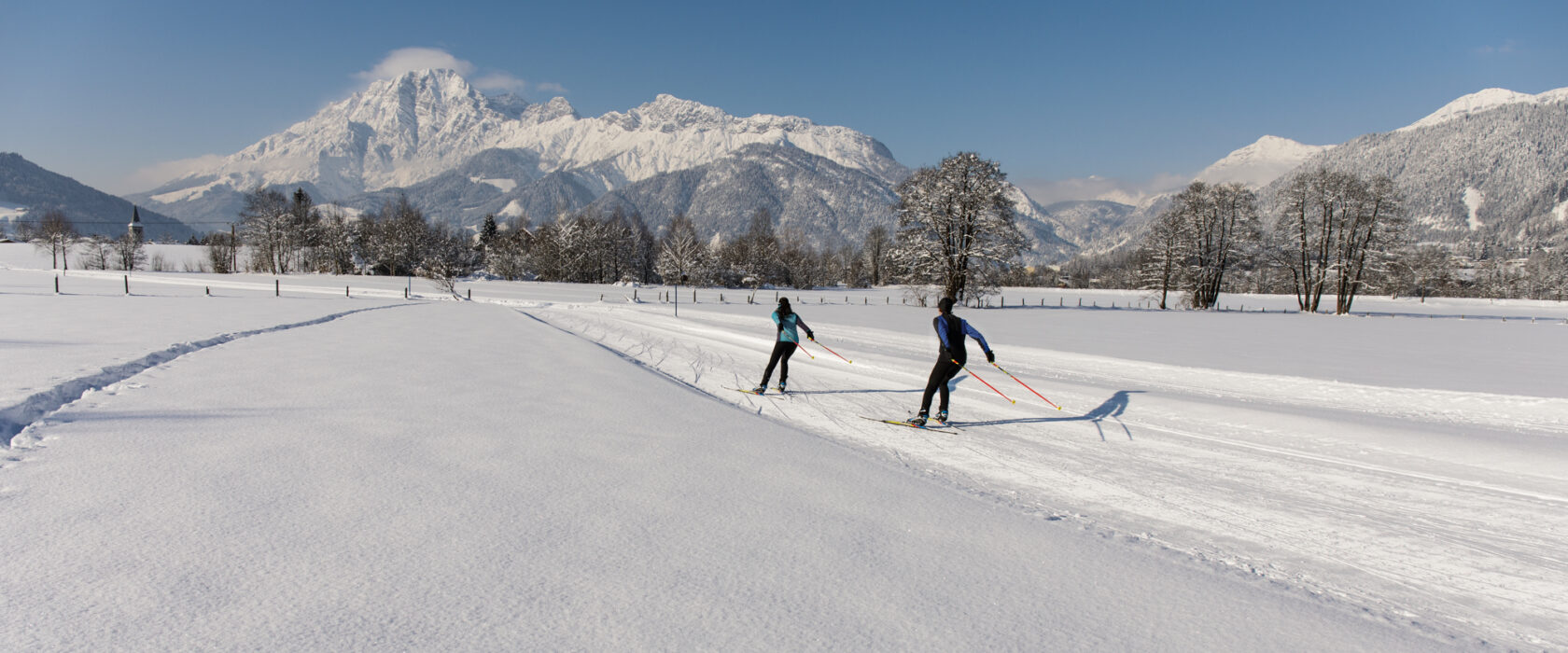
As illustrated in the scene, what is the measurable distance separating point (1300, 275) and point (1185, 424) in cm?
4449

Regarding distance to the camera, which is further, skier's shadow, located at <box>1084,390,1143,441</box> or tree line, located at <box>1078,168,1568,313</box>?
tree line, located at <box>1078,168,1568,313</box>

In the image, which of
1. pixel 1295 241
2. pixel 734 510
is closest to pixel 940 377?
pixel 734 510

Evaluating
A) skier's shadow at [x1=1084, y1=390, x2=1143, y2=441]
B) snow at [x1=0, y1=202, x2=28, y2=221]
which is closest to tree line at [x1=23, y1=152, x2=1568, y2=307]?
skier's shadow at [x1=1084, y1=390, x2=1143, y2=441]

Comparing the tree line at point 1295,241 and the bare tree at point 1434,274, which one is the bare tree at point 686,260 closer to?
the tree line at point 1295,241

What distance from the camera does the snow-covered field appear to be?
298cm

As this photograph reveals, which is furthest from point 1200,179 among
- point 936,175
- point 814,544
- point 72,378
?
point 72,378

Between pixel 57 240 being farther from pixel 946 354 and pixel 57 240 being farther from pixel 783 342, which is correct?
pixel 946 354

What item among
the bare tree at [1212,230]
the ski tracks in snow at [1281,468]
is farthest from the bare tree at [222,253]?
the bare tree at [1212,230]

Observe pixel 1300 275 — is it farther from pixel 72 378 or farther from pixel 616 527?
Result: pixel 72 378

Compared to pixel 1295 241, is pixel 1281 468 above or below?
below

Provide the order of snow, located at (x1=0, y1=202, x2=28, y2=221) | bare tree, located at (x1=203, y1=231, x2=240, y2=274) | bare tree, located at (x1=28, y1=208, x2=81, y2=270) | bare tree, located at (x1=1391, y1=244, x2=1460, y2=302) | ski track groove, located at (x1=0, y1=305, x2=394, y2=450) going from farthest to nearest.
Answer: snow, located at (x1=0, y1=202, x2=28, y2=221)
bare tree, located at (x1=203, y1=231, x2=240, y2=274)
bare tree, located at (x1=1391, y1=244, x2=1460, y2=302)
bare tree, located at (x1=28, y1=208, x2=81, y2=270)
ski track groove, located at (x1=0, y1=305, x2=394, y2=450)

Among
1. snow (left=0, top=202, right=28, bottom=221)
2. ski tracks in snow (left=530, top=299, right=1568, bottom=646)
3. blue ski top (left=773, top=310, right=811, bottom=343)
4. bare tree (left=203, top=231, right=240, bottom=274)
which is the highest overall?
snow (left=0, top=202, right=28, bottom=221)

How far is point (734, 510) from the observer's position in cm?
461

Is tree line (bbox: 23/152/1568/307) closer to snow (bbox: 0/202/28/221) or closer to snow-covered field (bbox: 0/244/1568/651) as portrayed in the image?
snow-covered field (bbox: 0/244/1568/651)
